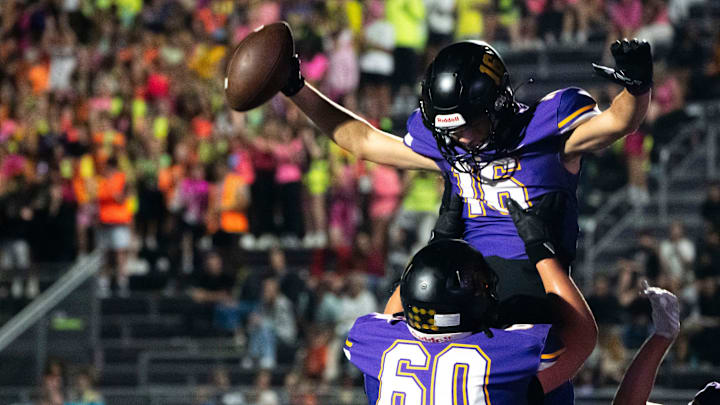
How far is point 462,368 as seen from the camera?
3.88m

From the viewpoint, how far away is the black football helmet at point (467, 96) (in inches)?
168

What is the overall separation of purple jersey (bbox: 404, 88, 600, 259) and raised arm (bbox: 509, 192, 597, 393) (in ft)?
0.19

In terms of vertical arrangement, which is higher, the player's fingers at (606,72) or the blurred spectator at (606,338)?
the player's fingers at (606,72)

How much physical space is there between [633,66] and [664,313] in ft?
3.39

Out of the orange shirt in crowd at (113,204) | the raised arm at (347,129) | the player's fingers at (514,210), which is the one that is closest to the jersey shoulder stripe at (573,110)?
the player's fingers at (514,210)

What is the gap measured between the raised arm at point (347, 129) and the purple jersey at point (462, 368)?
1208 millimetres

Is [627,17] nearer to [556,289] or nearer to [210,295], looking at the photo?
[210,295]

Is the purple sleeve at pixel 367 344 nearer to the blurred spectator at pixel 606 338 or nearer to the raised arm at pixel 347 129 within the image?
the raised arm at pixel 347 129

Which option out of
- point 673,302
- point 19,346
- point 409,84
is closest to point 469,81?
point 673,302

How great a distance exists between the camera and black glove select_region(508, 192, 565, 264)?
4383mm

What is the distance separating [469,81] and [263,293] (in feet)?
25.7

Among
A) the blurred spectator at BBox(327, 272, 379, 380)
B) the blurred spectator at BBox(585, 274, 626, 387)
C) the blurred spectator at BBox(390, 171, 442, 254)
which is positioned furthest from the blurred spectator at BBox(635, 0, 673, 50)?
the blurred spectator at BBox(327, 272, 379, 380)

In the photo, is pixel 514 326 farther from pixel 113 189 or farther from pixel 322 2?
pixel 322 2

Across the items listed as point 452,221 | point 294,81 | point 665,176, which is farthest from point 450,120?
point 665,176
